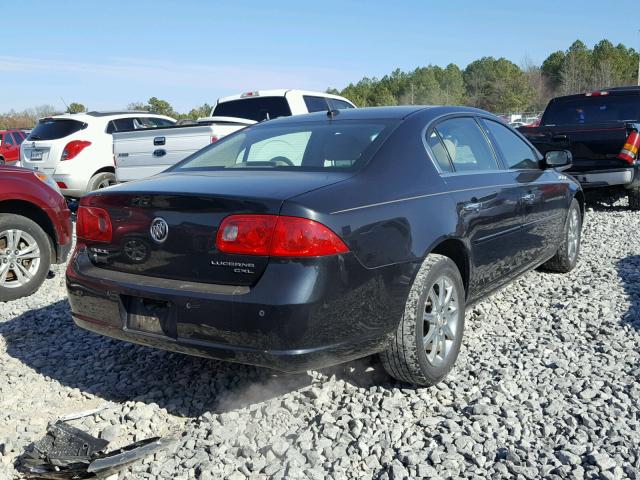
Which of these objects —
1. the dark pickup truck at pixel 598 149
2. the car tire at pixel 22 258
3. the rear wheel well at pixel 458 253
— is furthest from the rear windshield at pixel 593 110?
the car tire at pixel 22 258

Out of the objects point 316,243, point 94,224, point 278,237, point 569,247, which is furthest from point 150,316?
point 569,247

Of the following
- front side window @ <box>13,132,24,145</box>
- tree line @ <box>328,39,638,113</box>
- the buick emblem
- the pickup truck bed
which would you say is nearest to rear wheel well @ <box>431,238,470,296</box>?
the buick emblem

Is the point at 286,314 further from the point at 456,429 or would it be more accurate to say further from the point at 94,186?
the point at 94,186

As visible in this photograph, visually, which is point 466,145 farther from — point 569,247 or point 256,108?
point 256,108

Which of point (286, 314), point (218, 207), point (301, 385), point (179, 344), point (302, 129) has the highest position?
point (302, 129)

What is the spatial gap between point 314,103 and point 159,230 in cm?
765

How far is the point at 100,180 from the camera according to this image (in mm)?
10414

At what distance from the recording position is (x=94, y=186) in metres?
10.3

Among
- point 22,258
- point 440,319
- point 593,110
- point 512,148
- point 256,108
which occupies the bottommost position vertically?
point 22,258

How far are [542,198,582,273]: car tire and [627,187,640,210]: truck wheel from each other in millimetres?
3910

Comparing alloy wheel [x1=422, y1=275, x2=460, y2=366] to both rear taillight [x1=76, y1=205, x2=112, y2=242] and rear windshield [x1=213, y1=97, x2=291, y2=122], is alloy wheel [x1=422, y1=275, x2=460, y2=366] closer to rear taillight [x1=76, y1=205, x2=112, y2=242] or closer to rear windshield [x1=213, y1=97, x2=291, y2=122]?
rear taillight [x1=76, y1=205, x2=112, y2=242]

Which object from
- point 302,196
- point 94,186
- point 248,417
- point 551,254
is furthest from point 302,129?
point 94,186

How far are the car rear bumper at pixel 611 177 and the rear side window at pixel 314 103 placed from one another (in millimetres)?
4071

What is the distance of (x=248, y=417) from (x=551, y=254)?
3.25 meters
